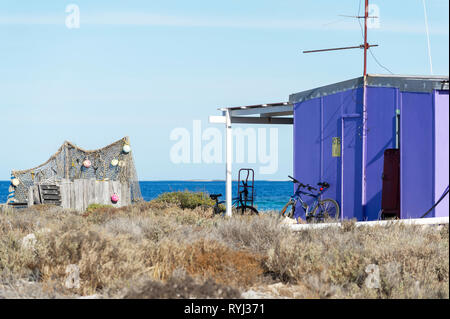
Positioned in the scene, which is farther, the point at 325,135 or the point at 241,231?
the point at 325,135

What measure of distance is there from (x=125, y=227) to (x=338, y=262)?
13.5ft

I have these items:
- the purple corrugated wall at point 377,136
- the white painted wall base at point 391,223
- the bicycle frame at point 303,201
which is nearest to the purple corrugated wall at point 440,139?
the white painted wall base at point 391,223

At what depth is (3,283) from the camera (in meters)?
6.93

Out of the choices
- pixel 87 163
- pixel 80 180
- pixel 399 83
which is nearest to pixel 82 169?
pixel 87 163

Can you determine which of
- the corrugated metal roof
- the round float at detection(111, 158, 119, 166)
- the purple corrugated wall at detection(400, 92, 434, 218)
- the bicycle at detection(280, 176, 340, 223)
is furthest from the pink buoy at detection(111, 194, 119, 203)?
the purple corrugated wall at detection(400, 92, 434, 218)

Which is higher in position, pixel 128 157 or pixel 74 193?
pixel 128 157

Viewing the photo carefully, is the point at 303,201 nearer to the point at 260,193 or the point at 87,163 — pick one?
the point at 87,163

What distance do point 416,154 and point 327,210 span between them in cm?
260

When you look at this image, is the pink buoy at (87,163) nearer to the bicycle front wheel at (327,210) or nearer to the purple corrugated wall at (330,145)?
the purple corrugated wall at (330,145)

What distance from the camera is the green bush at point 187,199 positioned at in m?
18.3

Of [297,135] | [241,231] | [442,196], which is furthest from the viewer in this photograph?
[297,135]

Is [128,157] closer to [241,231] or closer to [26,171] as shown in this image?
[26,171]

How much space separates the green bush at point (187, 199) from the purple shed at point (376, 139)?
225 inches
